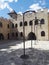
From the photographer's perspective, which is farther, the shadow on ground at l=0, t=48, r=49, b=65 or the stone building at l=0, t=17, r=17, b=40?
the stone building at l=0, t=17, r=17, b=40

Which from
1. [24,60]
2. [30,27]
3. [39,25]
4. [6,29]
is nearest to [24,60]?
[24,60]

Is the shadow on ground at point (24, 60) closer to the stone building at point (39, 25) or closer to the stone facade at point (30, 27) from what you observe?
the stone facade at point (30, 27)

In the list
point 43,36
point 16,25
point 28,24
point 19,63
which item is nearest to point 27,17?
point 28,24

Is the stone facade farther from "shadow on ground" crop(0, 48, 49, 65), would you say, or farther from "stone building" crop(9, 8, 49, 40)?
"shadow on ground" crop(0, 48, 49, 65)

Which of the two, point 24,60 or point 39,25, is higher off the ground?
point 39,25

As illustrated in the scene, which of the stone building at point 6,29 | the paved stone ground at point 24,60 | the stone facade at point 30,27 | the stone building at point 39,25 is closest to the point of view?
the paved stone ground at point 24,60

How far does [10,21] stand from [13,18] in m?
1.16

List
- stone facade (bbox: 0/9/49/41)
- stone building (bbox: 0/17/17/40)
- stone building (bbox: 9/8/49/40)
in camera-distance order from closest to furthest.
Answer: stone building (bbox: 9/8/49/40), stone facade (bbox: 0/9/49/41), stone building (bbox: 0/17/17/40)

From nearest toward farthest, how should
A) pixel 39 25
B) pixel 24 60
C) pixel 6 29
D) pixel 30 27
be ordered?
1. pixel 24 60
2. pixel 39 25
3. pixel 30 27
4. pixel 6 29

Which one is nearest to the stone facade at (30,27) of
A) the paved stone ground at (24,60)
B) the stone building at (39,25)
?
the stone building at (39,25)

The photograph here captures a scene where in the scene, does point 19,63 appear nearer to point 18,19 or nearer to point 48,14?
point 48,14

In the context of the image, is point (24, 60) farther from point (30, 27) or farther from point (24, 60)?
point (30, 27)

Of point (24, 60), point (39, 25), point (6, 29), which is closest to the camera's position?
point (24, 60)

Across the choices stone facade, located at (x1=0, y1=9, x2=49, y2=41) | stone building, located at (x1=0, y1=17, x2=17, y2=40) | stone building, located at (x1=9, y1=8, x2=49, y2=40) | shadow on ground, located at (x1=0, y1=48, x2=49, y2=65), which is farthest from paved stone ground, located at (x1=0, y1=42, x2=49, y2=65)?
stone building, located at (x1=0, y1=17, x2=17, y2=40)
